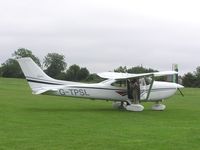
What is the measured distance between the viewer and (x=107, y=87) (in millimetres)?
22672

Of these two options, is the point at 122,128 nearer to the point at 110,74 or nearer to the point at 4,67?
the point at 110,74

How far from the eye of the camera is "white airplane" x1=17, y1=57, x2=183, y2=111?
71.3ft

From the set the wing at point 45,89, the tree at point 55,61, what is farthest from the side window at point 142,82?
the tree at point 55,61

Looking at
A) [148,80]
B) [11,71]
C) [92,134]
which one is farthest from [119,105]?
[11,71]

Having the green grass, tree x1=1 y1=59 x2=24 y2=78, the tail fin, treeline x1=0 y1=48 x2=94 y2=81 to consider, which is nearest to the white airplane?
the tail fin

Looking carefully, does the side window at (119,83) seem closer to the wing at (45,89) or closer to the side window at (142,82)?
the side window at (142,82)

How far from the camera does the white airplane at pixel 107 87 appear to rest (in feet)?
71.3

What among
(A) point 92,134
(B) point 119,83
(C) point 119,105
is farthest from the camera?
(C) point 119,105

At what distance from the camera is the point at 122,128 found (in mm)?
14148

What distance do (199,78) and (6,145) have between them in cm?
10125

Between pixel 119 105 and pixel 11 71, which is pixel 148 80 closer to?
pixel 119 105

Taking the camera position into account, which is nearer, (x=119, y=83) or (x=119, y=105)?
(x=119, y=83)

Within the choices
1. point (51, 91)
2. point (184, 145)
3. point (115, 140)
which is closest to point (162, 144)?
point (184, 145)

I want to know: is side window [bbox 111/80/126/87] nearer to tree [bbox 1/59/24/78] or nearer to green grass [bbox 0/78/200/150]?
green grass [bbox 0/78/200/150]
